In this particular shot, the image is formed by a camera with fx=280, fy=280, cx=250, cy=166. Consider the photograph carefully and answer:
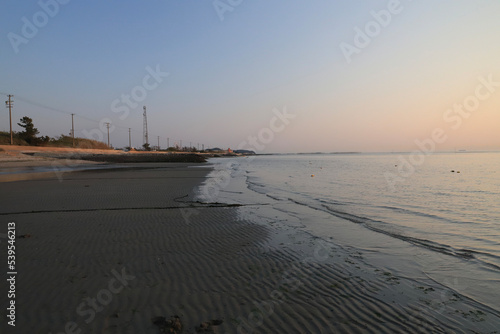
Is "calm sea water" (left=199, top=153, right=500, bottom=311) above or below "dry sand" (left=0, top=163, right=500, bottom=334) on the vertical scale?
below

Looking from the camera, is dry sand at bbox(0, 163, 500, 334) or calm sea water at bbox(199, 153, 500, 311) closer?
dry sand at bbox(0, 163, 500, 334)

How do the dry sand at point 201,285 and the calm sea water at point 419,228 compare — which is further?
the calm sea water at point 419,228

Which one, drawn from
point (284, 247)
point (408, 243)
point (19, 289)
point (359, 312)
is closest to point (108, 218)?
point (19, 289)

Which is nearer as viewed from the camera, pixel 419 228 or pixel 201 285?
pixel 201 285

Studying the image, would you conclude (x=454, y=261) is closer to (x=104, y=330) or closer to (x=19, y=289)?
(x=104, y=330)

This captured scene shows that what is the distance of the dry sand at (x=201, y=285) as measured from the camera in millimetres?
3719

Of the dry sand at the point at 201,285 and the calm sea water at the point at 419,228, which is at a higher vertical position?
the dry sand at the point at 201,285

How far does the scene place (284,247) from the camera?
707 cm

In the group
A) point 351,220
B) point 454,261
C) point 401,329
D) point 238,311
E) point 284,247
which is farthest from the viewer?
point 351,220

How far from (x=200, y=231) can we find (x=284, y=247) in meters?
2.63

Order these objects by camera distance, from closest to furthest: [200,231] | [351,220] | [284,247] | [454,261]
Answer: [454,261], [284,247], [200,231], [351,220]

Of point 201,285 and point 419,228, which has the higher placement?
point 201,285

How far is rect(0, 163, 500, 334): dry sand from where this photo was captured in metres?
3.72

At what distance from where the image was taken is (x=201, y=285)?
4730 millimetres
